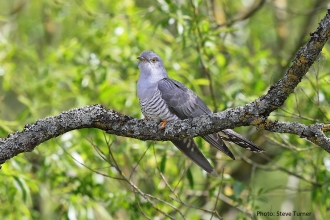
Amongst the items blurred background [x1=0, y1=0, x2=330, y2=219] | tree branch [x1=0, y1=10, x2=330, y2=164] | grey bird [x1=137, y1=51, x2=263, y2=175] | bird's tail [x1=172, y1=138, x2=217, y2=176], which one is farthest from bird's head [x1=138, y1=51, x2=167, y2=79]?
tree branch [x1=0, y1=10, x2=330, y2=164]

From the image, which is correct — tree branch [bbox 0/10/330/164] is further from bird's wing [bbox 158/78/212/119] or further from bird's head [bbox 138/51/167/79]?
bird's head [bbox 138/51/167/79]

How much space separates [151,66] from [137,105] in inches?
37.8

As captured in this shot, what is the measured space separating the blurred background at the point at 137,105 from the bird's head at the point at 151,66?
0.30 metres

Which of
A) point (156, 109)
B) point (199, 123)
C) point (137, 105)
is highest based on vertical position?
point (137, 105)

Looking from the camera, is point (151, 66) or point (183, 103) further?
point (151, 66)

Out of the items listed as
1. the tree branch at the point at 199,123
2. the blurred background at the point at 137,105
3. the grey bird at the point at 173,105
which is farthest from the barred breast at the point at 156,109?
the tree branch at the point at 199,123

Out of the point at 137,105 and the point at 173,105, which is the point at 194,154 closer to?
the point at 173,105

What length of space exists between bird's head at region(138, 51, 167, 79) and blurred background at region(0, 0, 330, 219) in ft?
0.98

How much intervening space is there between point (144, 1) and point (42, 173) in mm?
3459

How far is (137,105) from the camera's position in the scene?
17.3 feet

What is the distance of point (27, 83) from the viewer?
5633 mm

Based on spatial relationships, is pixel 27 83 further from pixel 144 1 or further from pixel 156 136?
pixel 156 136

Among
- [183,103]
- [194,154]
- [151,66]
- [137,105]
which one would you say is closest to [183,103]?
[183,103]

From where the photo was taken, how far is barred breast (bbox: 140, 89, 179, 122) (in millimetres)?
3877
